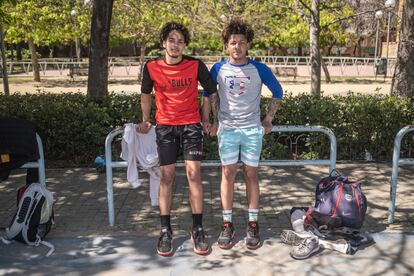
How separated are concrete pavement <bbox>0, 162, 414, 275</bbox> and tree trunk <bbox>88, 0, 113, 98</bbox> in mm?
1957

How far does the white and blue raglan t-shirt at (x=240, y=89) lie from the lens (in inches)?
145

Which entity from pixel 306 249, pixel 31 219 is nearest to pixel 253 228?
pixel 306 249

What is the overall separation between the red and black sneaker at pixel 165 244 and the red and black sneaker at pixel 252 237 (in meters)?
0.65

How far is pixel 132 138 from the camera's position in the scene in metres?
4.06

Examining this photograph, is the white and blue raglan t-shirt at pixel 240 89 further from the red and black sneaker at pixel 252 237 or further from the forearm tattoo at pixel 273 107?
the red and black sneaker at pixel 252 237

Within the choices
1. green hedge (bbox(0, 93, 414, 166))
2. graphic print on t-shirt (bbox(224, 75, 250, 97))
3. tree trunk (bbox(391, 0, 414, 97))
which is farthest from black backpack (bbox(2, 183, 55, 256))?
tree trunk (bbox(391, 0, 414, 97))

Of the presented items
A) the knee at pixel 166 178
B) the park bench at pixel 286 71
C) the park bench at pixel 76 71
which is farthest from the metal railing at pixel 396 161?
the park bench at pixel 76 71

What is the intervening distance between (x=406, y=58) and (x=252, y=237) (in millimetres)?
4787

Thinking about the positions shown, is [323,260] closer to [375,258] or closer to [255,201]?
[375,258]

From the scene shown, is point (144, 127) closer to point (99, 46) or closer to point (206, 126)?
point (206, 126)

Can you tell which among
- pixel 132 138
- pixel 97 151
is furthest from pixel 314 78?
pixel 132 138

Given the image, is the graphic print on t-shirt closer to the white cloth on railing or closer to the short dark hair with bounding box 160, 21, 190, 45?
the short dark hair with bounding box 160, 21, 190, 45

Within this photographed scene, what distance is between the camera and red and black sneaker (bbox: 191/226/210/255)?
3.73 meters

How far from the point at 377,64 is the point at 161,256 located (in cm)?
2278
